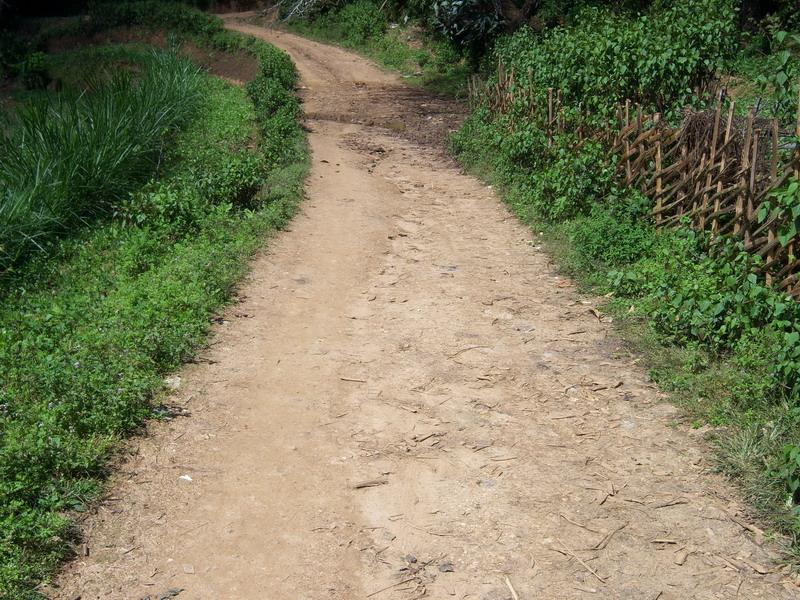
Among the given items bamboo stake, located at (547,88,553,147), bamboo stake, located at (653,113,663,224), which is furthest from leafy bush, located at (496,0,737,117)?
bamboo stake, located at (653,113,663,224)

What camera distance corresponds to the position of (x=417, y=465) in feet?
16.2

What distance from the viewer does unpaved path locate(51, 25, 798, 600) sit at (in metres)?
4.10

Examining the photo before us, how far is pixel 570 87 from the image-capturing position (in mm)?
10117

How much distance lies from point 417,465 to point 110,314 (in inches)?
118

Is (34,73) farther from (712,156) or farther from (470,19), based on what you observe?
(712,156)

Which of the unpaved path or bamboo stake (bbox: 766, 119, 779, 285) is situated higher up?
bamboo stake (bbox: 766, 119, 779, 285)

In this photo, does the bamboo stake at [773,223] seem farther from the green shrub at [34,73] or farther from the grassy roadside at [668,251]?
the green shrub at [34,73]

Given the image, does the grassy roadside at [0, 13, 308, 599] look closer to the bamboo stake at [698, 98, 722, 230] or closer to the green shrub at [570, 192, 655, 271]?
the green shrub at [570, 192, 655, 271]

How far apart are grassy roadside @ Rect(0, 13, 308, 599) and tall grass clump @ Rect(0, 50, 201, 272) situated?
0.68 feet

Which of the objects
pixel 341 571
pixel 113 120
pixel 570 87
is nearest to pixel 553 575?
pixel 341 571

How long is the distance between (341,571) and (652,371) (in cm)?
279

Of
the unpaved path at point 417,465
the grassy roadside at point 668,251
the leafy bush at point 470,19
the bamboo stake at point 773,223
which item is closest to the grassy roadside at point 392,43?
the leafy bush at point 470,19

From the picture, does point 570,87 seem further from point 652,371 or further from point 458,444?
point 458,444

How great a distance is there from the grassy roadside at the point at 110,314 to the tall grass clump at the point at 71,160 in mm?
207
